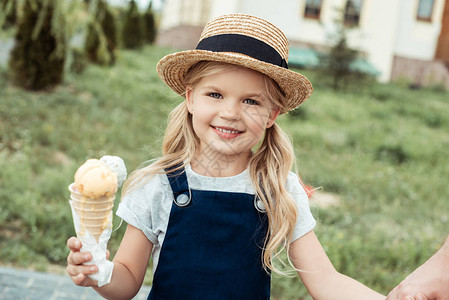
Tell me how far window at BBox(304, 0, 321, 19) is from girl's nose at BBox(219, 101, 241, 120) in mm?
14072

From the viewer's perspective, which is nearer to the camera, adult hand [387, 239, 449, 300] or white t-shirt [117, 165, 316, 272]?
adult hand [387, 239, 449, 300]

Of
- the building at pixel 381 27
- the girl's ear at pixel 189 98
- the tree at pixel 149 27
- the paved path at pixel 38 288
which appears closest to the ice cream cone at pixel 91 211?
the girl's ear at pixel 189 98

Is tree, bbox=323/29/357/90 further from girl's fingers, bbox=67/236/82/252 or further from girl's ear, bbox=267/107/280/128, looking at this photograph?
girl's fingers, bbox=67/236/82/252

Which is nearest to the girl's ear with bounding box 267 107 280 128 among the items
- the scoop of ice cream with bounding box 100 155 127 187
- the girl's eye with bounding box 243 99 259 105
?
the girl's eye with bounding box 243 99 259 105

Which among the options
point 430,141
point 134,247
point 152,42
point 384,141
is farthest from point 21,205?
point 152,42

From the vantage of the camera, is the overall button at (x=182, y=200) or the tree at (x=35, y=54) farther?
the tree at (x=35, y=54)

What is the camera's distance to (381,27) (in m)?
14.9

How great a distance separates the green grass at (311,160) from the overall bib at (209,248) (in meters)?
0.52

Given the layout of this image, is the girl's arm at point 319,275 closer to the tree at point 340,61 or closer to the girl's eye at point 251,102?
the girl's eye at point 251,102

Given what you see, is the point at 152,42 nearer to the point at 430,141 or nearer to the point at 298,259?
the point at 430,141

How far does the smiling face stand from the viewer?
5.57 ft

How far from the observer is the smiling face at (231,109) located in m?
1.70

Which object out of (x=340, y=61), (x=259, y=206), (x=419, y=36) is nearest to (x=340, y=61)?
(x=340, y=61)

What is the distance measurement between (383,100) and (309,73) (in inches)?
82.6
